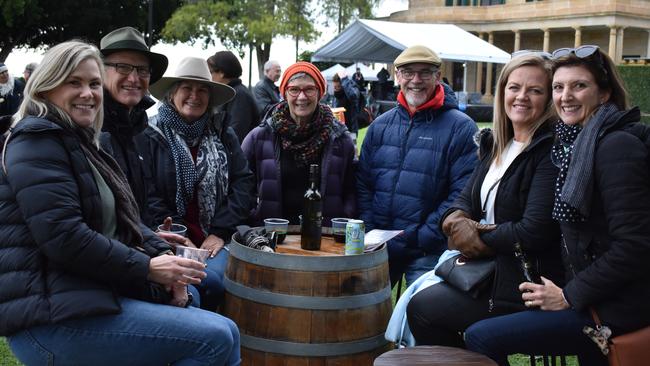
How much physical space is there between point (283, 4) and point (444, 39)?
50.7 ft

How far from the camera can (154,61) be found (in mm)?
4312

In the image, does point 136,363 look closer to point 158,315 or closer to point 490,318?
point 158,315

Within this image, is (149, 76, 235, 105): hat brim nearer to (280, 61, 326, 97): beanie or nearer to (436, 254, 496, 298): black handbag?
(280, 61, 326, 97): beanie

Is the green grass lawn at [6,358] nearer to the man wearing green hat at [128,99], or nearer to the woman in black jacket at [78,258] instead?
→ the man wearing green hat at [128,99]

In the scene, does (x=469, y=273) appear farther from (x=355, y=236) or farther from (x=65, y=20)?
(x=65, y=20)

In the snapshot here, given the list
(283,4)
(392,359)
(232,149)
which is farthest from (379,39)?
(392,359)

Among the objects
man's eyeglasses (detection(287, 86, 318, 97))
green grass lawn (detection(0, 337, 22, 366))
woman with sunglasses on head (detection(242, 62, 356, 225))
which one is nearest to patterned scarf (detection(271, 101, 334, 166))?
woman with sunglasses on head (detection(242, 62, 356, 225))

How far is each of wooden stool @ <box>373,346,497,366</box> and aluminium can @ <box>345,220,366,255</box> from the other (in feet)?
2.25

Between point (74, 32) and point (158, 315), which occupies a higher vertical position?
point (74, 32)

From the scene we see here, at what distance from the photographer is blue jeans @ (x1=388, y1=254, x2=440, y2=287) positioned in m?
4.56

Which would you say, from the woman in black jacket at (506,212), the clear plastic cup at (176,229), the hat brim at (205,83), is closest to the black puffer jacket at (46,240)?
the clear plastic cup at (176,229)

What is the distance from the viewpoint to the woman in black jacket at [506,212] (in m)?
3.36

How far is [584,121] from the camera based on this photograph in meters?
3.18

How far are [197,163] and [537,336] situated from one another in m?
2.38
